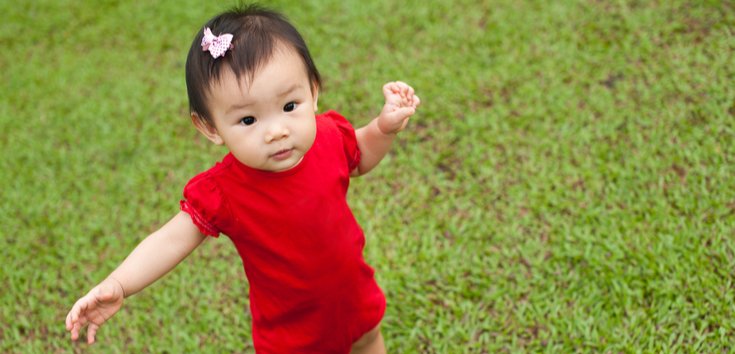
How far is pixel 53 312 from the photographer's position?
10.8ft

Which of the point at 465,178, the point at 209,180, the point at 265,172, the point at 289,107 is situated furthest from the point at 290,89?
the point at 465,178

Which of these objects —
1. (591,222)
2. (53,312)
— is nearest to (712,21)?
(591,222)

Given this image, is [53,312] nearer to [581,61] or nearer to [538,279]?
[538,279]

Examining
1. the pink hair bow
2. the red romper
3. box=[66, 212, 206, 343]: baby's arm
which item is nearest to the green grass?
the red romper

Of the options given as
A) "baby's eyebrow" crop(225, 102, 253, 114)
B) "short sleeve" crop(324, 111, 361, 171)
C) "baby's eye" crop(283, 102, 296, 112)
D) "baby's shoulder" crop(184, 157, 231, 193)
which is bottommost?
"short sleeve" crop(324, 111, 361, 171)

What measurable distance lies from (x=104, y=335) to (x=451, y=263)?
164 cm

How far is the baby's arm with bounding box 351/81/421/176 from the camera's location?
6.74ft

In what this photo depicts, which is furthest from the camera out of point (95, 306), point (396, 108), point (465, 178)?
point (465, 178)

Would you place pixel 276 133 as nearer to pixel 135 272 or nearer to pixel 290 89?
pixel 290 89

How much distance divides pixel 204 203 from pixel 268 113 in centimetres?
34

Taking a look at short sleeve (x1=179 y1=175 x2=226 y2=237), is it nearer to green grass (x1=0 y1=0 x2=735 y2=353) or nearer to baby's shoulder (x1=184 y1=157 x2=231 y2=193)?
baby's shoulder (x1=184 y1=157 x2=231 y2=193)

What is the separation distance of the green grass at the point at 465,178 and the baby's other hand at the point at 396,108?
3.88 feet

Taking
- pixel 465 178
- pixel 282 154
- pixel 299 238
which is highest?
pixel 282 154

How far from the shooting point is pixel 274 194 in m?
1.92
